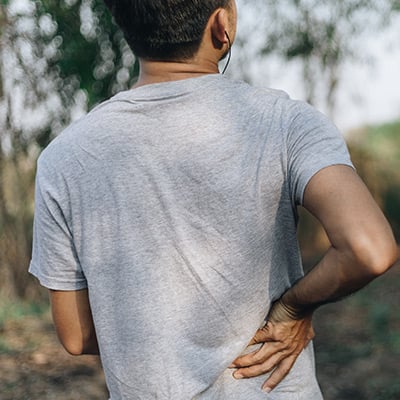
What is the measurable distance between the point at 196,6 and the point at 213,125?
227 millimetres

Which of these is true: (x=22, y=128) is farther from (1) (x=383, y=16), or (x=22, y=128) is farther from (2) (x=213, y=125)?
(2) (x=213, y=125)

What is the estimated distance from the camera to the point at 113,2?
4.77 ft

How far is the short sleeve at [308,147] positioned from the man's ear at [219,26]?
20 cm

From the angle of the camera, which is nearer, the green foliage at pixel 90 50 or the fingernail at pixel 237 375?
the fingernail at pixel 237 375

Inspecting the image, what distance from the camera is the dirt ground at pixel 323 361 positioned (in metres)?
4.63

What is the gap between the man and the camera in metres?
1.39

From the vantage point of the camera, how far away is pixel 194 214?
1.41m

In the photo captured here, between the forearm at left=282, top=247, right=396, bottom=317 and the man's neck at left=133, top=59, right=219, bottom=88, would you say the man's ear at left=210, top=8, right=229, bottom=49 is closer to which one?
the man's neck at left=133, top=59, right=219, bottom=88

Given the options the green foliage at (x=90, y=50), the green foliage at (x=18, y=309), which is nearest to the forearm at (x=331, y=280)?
the green foliage at (x=90, y=50)

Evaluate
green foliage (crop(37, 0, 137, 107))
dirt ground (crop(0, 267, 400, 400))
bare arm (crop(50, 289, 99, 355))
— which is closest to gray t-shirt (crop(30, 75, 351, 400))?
bare arm (crop(50, 289, 99, 355))

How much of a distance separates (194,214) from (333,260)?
0.90 ft

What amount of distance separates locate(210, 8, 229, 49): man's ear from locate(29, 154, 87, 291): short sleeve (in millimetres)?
412

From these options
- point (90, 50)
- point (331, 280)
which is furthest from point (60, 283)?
point (90, 50)

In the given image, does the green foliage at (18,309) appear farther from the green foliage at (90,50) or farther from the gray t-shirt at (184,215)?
the gray t-shirt at (184,215)
